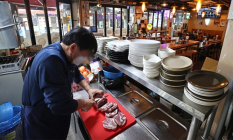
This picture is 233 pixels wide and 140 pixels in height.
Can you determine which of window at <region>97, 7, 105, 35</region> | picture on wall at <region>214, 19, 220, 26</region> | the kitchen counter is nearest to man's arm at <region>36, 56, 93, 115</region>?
the kitchen counter

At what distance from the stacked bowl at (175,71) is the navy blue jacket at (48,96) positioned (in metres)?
0.87

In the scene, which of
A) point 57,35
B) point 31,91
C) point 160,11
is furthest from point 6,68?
point 160,11

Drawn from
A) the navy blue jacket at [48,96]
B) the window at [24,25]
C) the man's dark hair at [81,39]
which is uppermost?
the window at [24,25]

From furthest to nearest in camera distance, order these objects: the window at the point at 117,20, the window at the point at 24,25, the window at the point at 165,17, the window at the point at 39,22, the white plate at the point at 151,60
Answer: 1. the window at the point at 165,17
2. the window at the point at 117,20
3. the window at the point at 39,22
4. the window at the point at 24,25
5. the white plate at the point at 151,60

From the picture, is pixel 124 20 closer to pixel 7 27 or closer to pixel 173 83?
pixel 7 27

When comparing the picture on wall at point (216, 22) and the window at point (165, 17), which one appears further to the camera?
the window at point (165, 17)

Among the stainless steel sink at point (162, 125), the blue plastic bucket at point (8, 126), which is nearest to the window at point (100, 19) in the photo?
the blue plastic bucket at point (8, 126)

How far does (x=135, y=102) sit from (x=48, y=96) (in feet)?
3.99

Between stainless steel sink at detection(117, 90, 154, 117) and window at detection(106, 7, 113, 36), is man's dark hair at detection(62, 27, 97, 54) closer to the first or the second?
stainless steel sink at detection(117, 90, 154, 117)

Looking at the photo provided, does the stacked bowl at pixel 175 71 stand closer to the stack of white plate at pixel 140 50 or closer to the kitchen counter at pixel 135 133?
the stack of white plate at pixel 140 50

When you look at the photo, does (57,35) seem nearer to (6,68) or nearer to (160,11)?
(6,68)

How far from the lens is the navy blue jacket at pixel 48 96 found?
1103 millimetres

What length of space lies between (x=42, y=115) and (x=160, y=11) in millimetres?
14255

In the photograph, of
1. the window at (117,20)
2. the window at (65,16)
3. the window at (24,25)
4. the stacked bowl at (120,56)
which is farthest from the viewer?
the window at (117,20)
